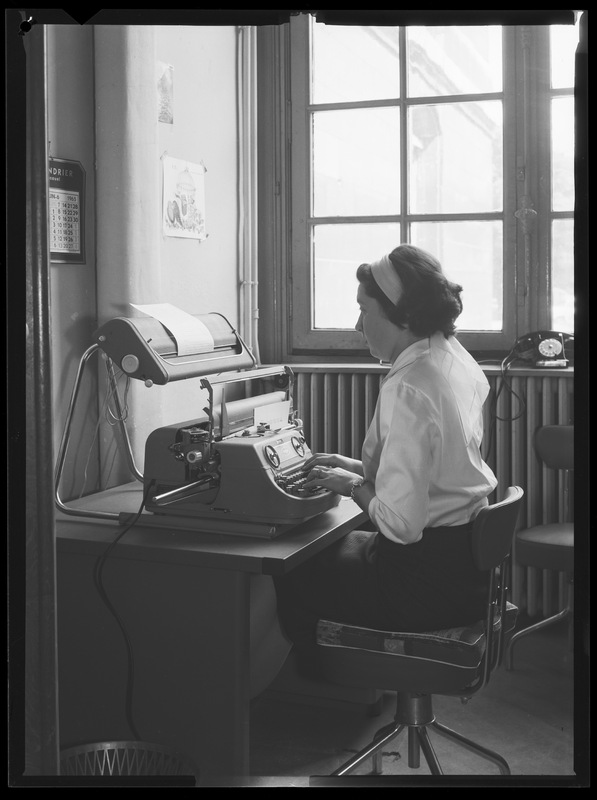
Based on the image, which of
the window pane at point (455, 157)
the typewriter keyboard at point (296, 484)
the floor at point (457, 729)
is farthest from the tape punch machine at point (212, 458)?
the window pane at point (455, 157)

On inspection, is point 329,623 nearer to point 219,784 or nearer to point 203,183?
point 219,784

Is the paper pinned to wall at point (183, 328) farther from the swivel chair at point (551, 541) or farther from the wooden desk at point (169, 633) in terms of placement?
the swivel chair at point (551, 541)

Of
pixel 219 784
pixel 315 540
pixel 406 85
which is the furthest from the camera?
pixel 406 85

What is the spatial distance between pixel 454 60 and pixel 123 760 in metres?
2.83

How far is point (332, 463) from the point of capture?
8.04 feet

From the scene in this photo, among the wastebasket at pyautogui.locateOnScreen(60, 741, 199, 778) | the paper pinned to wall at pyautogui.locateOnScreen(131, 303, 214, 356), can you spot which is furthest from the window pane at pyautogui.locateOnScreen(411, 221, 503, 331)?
the wastebasket at pyautogui.locateOnScreen(60, 741, 199, 778)

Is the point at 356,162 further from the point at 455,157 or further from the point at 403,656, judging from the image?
the point at 403,656

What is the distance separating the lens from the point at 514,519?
7.19 feet

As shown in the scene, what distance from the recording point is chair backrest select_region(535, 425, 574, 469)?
345 cm

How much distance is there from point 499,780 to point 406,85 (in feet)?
9.63

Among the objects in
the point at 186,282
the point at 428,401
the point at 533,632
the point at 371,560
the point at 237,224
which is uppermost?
the point at 237,224

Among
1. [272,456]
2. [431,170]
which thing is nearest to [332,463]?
[272,456]

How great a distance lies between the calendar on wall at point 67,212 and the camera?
2.66 m

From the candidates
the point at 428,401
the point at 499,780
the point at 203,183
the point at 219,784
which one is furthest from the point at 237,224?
the point at 499,780
